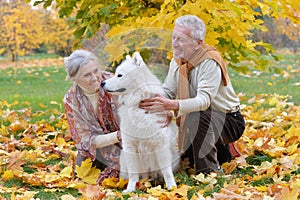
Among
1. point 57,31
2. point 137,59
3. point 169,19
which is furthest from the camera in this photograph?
point 57,31

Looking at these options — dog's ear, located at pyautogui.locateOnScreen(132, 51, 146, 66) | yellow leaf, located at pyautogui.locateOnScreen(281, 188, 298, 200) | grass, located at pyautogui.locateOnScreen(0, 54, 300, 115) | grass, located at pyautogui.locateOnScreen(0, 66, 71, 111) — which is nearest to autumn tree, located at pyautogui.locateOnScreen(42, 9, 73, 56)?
grass, located at pyautogui.locateOnScreen(0, 66, 71, 111)

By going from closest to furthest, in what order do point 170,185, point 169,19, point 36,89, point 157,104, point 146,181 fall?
1. point 157,104
2. point 170,185
3. point 146,181
4. point 169,19
5. point 36,89

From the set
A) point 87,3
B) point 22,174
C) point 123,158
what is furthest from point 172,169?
point 87,3

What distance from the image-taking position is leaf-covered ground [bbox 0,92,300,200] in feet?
9.55

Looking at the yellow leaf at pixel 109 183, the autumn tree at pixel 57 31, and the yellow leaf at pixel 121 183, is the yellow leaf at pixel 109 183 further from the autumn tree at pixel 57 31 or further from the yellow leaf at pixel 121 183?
the autumn tree at pixel 57 31

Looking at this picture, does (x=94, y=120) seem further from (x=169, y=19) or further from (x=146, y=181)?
(x=169, y=19)

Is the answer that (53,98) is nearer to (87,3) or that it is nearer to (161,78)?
(87,3)

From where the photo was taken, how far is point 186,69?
11.0 ft

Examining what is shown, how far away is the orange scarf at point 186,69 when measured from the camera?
3293 millimetres

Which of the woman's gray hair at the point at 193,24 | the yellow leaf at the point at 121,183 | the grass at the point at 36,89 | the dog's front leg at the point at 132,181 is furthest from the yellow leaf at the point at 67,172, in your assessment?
the woman's gray hair at the point at 193,24

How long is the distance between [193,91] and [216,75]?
0.21 m

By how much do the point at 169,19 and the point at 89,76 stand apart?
0.85 metres

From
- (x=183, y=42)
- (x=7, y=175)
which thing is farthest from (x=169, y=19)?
(x=7, y=175)

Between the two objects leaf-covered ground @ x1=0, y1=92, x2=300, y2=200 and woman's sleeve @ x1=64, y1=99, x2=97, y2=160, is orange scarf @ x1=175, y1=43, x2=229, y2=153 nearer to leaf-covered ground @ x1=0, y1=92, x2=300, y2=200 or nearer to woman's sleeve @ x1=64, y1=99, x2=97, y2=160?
leaf-covered ground @ x1=0, y1=92, x2=300, y2=200
